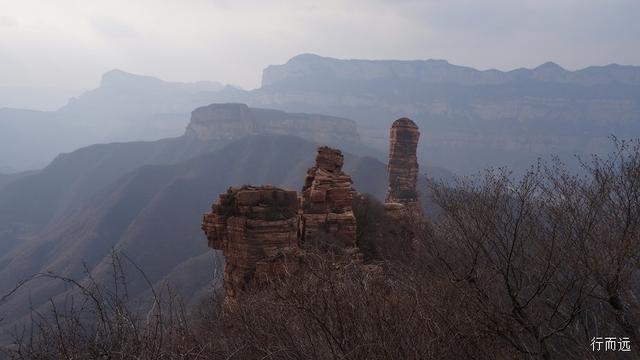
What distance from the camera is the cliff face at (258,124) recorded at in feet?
537

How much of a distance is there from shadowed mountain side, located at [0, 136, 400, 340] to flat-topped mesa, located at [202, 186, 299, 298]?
38.7 metres

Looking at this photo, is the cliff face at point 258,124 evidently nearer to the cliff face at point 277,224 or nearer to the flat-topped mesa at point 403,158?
the flat-topped mesa at point 403,158

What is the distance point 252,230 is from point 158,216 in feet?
266

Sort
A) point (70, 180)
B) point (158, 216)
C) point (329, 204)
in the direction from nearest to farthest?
point (329, 204) < point (158, 216) < point (70, 180)

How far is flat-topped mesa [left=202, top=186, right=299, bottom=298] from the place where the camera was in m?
17.9

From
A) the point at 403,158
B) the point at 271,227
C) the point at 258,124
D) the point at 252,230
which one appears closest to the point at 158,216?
the point at 403,158

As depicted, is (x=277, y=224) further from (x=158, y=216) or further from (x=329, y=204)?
(x=158, y=216)

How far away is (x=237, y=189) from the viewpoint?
20.0 m

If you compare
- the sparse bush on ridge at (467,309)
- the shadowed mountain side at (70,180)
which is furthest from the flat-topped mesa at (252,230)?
the shadowed mountain side at (70,180)

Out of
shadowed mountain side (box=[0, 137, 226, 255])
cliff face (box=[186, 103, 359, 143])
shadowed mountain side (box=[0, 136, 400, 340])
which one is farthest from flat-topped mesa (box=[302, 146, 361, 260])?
cliff face (box=[186, 103, 359, 143])

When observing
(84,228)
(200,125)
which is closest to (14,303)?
(84,228)

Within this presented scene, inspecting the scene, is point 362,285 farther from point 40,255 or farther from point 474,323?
point 40,255

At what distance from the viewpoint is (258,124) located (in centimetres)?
16975

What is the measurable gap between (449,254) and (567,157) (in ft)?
656
